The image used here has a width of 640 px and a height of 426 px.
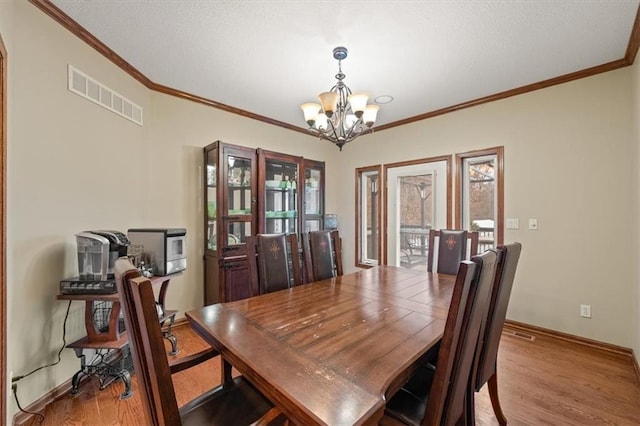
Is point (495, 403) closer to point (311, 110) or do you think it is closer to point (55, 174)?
point (311, 110)

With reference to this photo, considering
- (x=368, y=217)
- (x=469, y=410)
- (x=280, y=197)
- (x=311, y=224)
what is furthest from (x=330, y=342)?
(x=368, y=217)

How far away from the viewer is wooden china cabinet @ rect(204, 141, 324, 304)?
10.3 ft

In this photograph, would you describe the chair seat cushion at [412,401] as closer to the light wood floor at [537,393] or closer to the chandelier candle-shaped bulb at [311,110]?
the light wood floor at [537,393]

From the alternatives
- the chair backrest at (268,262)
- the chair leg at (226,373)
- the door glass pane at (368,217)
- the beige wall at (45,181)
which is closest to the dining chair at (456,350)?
the chair leg at (226,373)

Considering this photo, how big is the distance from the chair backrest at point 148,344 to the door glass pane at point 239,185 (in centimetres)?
244

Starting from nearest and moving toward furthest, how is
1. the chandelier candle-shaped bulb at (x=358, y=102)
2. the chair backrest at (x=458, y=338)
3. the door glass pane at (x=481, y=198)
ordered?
the chair backrest at (x=458, y=338), the chandelier candle-shaped bulb at (x=358, y=102), the door glass pane at (x=481, y=198)

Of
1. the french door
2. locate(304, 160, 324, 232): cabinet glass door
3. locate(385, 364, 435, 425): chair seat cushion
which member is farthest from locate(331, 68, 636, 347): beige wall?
locate(385, 364, 435, 425): chair seat cushion

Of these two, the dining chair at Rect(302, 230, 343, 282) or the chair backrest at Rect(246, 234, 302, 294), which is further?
the dining chair at Rect(302, 230, 343, 282)

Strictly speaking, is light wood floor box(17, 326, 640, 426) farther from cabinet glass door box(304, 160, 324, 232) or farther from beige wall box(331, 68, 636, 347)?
cabinet glass door box(304, 160, 324, 232)

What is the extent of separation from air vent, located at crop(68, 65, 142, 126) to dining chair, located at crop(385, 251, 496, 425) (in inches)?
113

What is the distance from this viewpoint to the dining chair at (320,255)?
2410 mm

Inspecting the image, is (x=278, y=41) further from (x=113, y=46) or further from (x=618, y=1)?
(x=618, y=1)

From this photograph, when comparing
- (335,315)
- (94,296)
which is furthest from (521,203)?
(94,296)

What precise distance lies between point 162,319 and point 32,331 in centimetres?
79
